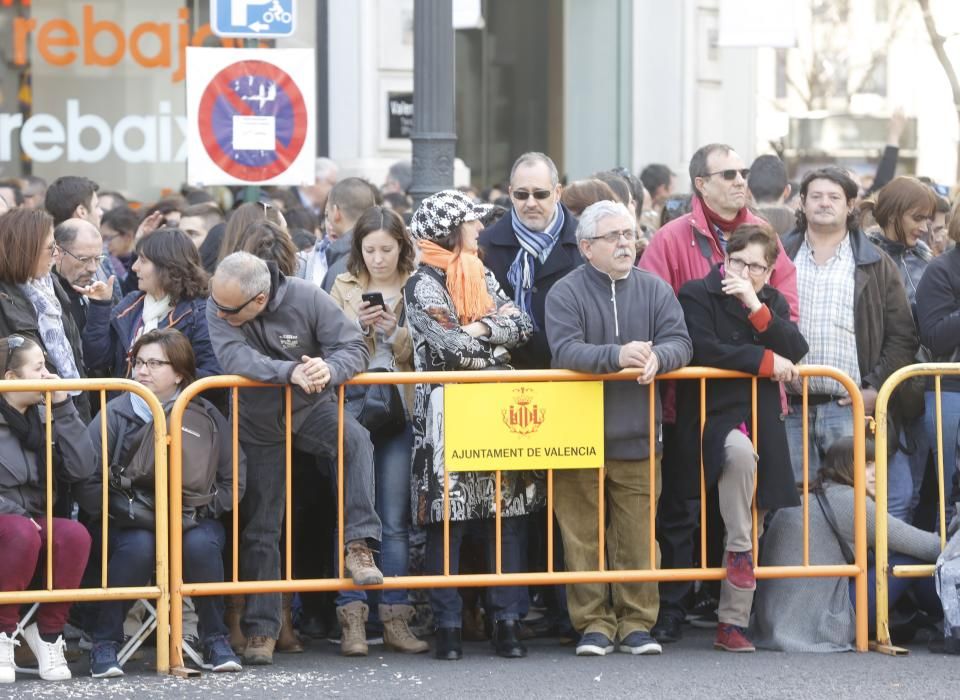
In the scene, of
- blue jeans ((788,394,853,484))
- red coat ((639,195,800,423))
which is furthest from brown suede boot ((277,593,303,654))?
blue jeans ((788,394,853,484))

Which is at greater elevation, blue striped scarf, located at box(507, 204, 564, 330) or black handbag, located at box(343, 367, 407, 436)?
blue striped scarf, located at box(507, 204, 564, 330)

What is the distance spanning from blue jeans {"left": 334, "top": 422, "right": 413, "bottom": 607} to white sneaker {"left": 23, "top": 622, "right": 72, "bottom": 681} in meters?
1.20

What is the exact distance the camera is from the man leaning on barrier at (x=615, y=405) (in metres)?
7.71

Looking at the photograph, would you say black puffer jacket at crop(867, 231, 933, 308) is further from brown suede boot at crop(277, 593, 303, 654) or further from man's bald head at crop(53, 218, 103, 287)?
man's bald head at crop(53, 218, 103, 287)

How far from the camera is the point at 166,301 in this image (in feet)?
26.8

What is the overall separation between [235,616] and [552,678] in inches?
58.4

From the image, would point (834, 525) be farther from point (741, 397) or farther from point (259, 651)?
point (259, 651)

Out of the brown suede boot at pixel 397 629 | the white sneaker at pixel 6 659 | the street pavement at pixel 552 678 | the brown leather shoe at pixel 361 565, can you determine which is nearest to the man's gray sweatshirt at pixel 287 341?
the brown leather shoe at pixel 361 565

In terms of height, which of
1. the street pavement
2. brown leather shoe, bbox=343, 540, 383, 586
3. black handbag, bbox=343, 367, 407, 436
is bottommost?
the street pavement

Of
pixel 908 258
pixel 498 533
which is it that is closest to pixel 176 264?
pixel 498 533

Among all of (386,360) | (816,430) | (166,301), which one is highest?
(166,301)

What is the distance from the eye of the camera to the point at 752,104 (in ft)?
73.0

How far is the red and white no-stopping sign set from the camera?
32.7 feet

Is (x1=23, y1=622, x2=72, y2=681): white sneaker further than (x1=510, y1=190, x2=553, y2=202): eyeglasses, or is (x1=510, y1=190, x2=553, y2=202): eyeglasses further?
(x1=510, y1=190, x2=553, y2=202): eyeglasses
